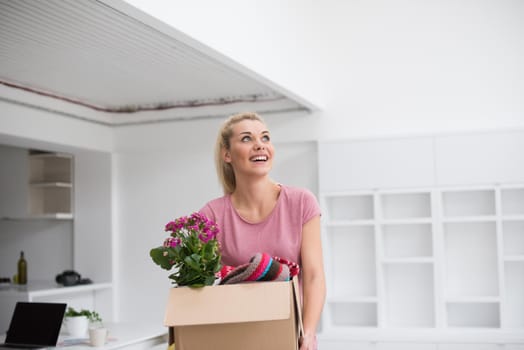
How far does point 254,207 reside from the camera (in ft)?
7.26

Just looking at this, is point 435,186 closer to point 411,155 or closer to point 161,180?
point 411,155

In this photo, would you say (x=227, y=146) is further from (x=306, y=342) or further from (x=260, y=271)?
(x=306, y=342)

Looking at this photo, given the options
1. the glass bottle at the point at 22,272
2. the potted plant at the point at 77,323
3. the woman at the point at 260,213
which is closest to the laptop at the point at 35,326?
the potted plant at the point at 77,323

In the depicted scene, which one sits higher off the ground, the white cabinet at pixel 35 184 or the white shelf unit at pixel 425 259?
the white cabinet at pixel 35 184

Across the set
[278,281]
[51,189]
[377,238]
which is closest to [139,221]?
[51,189]

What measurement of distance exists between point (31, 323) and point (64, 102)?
8.31 feet

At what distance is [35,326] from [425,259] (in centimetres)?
274

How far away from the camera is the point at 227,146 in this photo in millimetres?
2246

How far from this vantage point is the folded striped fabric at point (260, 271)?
180 centimetres

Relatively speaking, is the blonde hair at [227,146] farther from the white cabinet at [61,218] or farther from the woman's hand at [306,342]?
the white cabinet at [61,218]

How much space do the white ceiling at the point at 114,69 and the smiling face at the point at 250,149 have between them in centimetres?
88

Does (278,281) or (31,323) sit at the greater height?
(278,281)

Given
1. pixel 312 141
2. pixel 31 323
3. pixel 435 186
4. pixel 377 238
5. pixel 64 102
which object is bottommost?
pixel 31 323

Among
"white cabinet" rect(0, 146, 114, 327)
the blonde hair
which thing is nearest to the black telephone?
"white cabinet" rect(0, 146, 114, 327)
